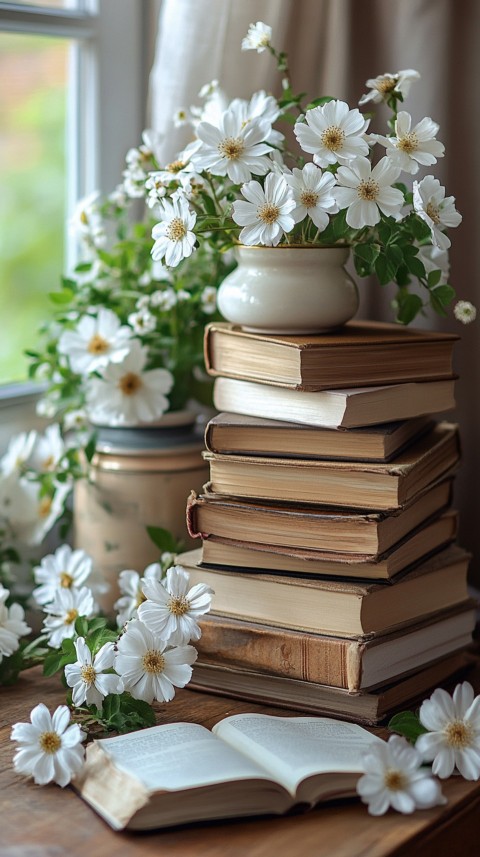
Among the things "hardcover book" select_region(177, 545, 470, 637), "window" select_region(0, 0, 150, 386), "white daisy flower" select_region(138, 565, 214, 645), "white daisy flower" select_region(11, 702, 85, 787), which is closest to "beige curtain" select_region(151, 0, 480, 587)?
"window" select_region(0, 0, 150, 386)

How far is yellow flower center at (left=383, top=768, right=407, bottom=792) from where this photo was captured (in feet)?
2.89

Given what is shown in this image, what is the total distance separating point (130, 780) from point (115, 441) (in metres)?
0.54

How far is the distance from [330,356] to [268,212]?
156 millimetres

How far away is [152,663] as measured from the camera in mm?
1019

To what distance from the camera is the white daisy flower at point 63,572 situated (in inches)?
48.4

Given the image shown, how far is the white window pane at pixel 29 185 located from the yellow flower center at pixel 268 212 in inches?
22.9

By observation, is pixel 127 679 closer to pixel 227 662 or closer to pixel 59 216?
pixel 227 662

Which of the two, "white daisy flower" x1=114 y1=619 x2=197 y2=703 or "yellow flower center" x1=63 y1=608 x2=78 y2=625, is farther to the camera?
"yellow flower center" x1=63 y1=608 x2=78 y2=625

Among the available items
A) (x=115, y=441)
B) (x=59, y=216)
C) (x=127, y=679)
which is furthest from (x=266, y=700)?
(x=59, y=216)

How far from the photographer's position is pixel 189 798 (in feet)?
2.79

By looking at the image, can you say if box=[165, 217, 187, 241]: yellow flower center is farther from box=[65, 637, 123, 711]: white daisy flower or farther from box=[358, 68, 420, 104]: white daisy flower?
box=[65, 637, 123, 711]: white daisy flower

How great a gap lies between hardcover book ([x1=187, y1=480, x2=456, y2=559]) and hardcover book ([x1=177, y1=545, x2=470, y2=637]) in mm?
39

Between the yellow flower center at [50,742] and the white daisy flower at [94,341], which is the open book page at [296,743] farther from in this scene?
the white daisy flower at [94,341]

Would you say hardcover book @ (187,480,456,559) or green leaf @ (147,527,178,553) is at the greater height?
hardcover book @ (187,480,456,559)
